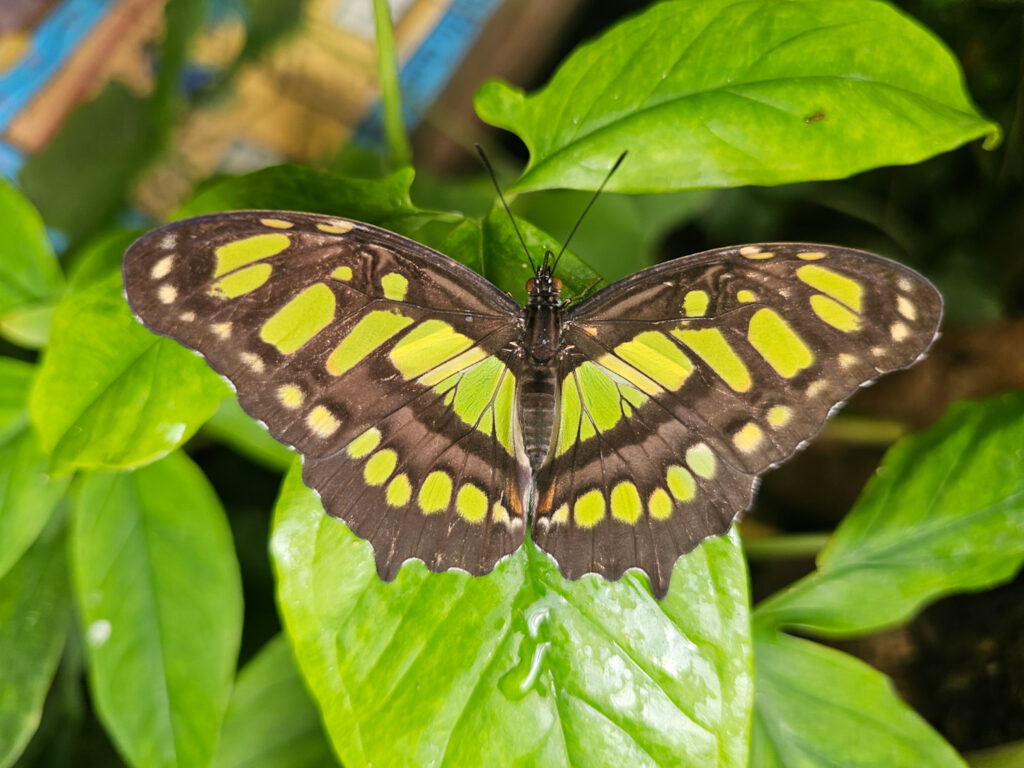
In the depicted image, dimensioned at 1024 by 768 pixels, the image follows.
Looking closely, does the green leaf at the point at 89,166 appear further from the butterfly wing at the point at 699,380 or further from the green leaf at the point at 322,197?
the butterfly wing at the point at 699,380

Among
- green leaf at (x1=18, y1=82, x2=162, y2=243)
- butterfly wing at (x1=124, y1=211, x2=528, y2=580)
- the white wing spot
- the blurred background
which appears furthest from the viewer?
green leaf at (x1=18, y1=82, x2=162, y2=243)

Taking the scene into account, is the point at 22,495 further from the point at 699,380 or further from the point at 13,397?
the point at 699,380

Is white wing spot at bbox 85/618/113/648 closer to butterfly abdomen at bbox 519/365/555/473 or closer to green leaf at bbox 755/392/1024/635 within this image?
butterfly abdomen at bbox 519/365/555/473

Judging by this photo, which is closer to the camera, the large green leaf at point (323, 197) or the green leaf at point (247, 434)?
the large green leaf at point (323, 197)

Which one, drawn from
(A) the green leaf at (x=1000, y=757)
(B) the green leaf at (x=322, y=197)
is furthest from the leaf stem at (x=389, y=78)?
(A) the green leaf at (x=1000, y=757)

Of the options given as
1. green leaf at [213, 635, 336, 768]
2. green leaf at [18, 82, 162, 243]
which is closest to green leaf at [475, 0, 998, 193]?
green leaf at [213, 635, 336, 768]
